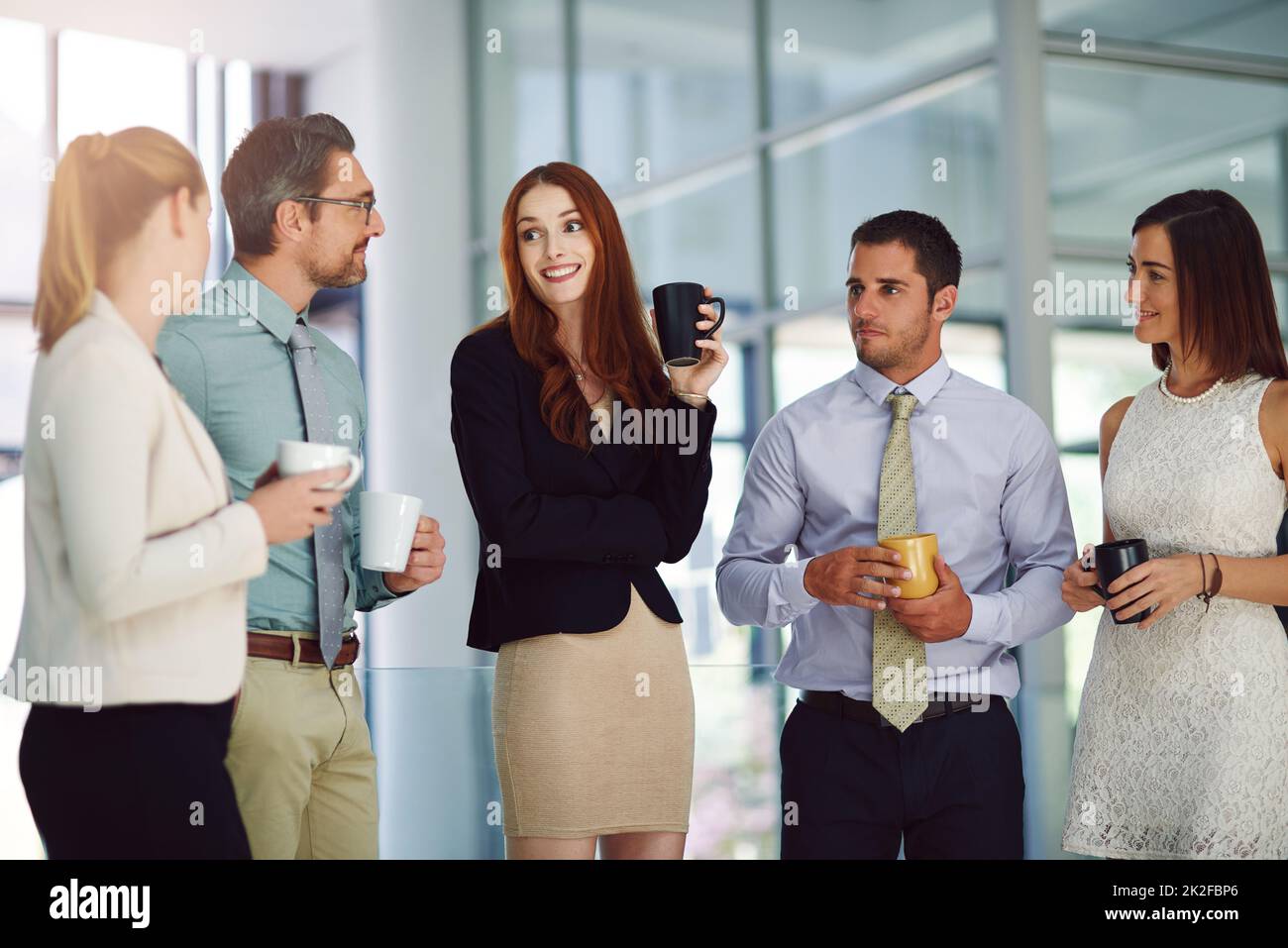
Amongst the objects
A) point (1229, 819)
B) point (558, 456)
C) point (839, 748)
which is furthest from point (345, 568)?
point (1229, 819)

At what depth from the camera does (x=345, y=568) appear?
1.89m

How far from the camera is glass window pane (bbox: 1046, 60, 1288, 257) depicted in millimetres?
5766

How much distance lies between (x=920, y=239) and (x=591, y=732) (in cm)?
98

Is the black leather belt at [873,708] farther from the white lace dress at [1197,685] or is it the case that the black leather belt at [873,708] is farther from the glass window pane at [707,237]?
the glass window pane at [707,237]

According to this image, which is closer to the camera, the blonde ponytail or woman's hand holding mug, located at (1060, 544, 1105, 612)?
the blonde ponytail

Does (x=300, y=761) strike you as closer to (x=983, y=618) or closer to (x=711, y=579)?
(x=983, y=618)

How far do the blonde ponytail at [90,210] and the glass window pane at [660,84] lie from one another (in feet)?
19.4

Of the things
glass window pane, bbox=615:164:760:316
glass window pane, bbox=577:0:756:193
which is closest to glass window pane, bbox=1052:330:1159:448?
glass window pane, bbox=615:164:760:316

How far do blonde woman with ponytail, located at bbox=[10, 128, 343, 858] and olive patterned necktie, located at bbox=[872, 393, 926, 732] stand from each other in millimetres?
969

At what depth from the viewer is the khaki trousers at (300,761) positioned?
5.82ft

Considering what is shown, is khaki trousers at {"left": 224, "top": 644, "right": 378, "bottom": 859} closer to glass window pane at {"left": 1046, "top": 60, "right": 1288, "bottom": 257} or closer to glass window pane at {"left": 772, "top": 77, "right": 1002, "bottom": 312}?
glass window pane at {"left": 772, "top": 77, "right": 1002, "bottom": 312}

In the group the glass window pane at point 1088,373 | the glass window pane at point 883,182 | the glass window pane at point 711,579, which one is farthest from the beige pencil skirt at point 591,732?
the glass window pane at point 711,579
